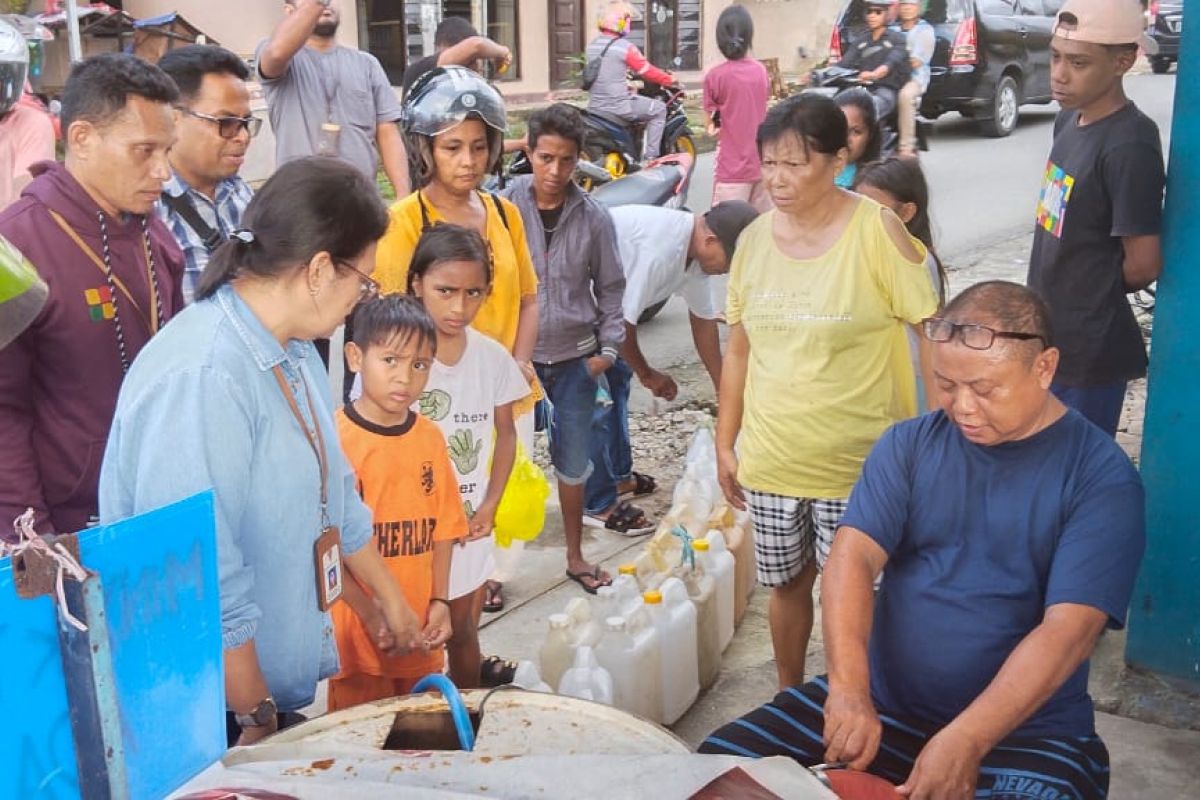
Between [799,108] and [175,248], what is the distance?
152 centimetres

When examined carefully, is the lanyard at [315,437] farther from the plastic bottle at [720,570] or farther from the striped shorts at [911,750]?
the plastic bottle at [720,570]

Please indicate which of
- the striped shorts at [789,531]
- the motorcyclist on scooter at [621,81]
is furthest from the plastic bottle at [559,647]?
the motorcyclist on scooter at [621,81]

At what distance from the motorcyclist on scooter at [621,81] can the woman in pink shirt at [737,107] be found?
1395 millimetres

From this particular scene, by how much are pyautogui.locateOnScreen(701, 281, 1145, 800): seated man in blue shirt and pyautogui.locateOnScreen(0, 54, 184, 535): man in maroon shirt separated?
1.39m

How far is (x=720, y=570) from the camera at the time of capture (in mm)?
3725

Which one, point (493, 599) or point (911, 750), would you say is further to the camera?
point (493, 599)

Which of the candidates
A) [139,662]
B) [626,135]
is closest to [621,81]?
[626,135]

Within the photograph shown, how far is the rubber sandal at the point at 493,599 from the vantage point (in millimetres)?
4152

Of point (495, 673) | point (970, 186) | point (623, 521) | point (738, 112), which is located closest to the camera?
point (495, 673)

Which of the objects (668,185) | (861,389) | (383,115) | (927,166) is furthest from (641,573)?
(927,166)

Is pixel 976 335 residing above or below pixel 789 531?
above

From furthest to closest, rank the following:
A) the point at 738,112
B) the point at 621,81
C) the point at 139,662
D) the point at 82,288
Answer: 1. the point at 621,81
2. the point at 738,112
3. the point at 82,288
4. the point at 139,662

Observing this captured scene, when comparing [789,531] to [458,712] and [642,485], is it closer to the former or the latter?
[458,712]

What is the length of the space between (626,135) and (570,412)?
21.5ft
